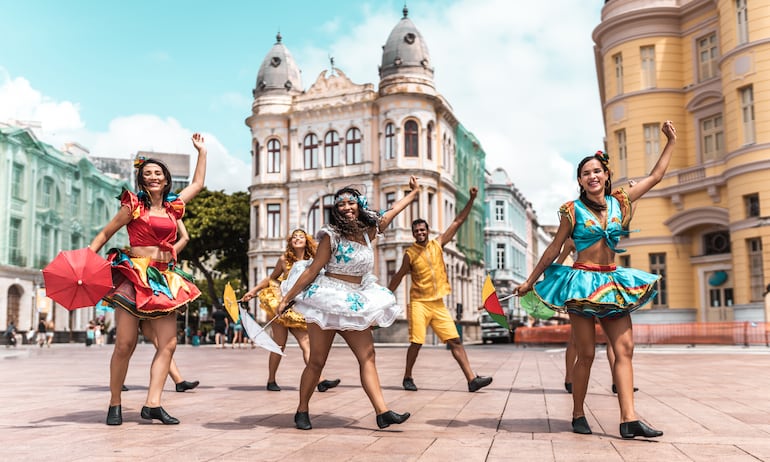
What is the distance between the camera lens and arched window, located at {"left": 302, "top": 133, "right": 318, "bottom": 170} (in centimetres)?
4750

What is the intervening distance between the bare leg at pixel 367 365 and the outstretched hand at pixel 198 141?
2.24 m

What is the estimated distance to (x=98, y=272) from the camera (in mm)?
6078

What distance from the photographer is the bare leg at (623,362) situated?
5.56 meters

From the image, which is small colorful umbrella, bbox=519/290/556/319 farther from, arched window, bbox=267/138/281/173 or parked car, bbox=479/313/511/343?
arched window, bbox=267/138/281/173

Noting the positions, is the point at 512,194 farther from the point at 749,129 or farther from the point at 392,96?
the point at 749,129

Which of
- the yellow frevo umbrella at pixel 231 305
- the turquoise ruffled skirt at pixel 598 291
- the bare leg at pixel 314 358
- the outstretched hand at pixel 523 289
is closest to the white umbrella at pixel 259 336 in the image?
the bare leg at pixel 314 358

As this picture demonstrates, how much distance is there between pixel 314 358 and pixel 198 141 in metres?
2.33

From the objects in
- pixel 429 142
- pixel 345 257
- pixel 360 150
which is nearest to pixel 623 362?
pixel 345 257

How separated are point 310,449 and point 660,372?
9523mm

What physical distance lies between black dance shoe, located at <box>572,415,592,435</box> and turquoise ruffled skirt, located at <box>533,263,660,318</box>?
2.50 ft

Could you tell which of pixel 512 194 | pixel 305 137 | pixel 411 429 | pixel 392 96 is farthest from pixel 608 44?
pixel 512 194

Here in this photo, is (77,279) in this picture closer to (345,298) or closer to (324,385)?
(345,298)

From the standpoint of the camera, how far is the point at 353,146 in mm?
46562

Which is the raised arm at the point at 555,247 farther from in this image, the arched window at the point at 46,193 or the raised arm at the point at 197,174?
the arched window at the point at 46,193
